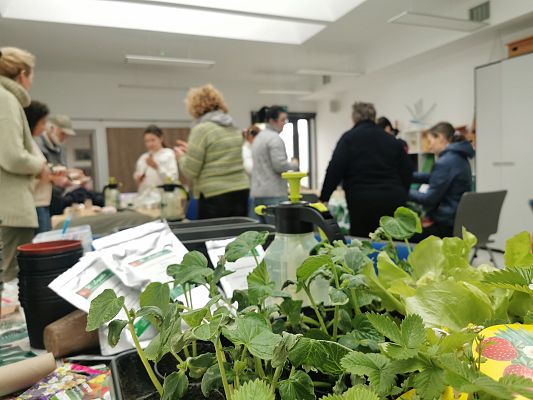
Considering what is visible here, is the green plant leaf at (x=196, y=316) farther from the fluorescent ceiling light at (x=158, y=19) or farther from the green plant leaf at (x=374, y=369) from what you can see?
the fluorescent ceiling light at (x=158, y=19)

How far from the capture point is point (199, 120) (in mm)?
2389

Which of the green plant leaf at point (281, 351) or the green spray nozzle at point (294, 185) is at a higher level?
the green spray nozzle at point (294, 185)

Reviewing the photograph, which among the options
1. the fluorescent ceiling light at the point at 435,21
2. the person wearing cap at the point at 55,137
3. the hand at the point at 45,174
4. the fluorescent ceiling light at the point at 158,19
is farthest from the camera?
the fluorescent ceiling light at the point at 158,19

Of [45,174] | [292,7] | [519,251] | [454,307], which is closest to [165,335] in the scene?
[454,307]

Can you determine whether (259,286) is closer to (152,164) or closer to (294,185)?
(294,185)

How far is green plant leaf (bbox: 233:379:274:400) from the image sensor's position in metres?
0.24

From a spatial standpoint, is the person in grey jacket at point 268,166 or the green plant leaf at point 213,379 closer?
the green plant leaf at point 213,379

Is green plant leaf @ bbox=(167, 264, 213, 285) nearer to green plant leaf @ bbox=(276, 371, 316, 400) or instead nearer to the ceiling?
green plant leaf @ bbox=(276, 371, 316, 400)

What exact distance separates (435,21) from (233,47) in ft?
8.63

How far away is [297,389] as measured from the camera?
11.2 inches

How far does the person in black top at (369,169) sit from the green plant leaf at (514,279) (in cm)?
200

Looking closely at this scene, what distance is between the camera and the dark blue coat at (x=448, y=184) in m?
2.64

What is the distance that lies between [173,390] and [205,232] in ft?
1.85

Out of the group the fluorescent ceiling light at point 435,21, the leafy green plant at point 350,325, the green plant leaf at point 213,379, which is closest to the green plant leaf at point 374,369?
the leafy green plant at point 350,325
